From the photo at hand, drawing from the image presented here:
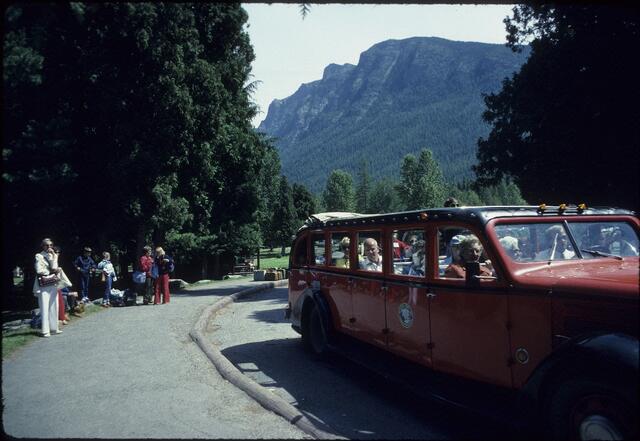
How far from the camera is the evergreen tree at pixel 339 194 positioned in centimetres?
8969

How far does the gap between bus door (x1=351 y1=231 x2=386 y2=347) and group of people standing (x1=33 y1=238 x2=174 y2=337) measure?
6.62 metres

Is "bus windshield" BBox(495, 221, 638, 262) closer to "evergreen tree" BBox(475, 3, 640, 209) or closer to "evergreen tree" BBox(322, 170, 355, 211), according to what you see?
"evergreen tree" BBox(475, 3, 640, 209)

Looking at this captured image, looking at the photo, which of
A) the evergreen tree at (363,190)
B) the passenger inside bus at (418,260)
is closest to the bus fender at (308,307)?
the passenger inside bus at (418,260)

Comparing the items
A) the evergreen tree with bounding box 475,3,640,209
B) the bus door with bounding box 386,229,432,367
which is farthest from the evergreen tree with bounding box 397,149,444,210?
the bus door with bounding box 386,229,432,367

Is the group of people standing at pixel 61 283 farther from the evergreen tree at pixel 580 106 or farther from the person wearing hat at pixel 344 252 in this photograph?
the evergreen tree at pixel 580 106

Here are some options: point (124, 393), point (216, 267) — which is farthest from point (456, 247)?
point (216, 267)

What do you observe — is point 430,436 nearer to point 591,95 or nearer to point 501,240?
point 501,240

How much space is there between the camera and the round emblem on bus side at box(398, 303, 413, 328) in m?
5.70

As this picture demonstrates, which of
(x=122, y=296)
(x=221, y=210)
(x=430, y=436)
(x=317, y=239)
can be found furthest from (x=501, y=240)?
(x=221, y=210)

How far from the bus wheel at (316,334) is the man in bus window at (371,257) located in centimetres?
150

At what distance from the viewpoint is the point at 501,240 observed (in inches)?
187

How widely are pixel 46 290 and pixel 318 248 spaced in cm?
585

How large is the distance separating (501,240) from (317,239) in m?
4.24

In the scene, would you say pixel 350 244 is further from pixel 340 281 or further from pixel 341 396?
pixel 341 396
